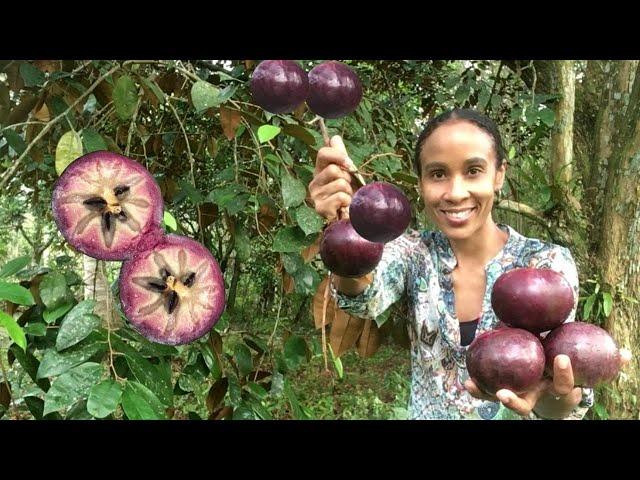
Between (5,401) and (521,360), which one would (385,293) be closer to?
(521,360)

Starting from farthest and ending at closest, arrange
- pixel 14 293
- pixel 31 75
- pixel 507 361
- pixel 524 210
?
pixel 524 210
pixel 31 75
pixel 14 293
pixel 507 361

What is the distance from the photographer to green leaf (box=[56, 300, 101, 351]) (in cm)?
66

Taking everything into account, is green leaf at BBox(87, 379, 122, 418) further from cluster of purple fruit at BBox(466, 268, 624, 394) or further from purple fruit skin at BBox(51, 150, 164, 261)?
cluster of purple fruit at BBox(466, 268, 624, 394)

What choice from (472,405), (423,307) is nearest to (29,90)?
(423,307)

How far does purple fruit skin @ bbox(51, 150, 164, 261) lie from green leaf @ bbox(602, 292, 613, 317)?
3.57 ft

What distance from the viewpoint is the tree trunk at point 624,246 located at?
1393 mm

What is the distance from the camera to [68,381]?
639mm

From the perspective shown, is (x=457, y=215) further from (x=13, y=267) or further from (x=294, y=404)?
(x=13, y=267)

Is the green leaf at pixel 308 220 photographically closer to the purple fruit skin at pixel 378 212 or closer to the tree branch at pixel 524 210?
the purple fruit skin at pixel 378 212

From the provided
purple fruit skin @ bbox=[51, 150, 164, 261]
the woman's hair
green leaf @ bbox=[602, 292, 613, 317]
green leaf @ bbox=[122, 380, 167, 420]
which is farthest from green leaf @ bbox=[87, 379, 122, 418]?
green leaf @ bbox=[602, 292, 613, 317]

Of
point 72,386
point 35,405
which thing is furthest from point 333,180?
point 35,405

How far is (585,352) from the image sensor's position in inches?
22.1

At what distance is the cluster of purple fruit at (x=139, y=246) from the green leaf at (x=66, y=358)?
6 cm

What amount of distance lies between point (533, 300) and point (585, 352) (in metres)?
0.06
